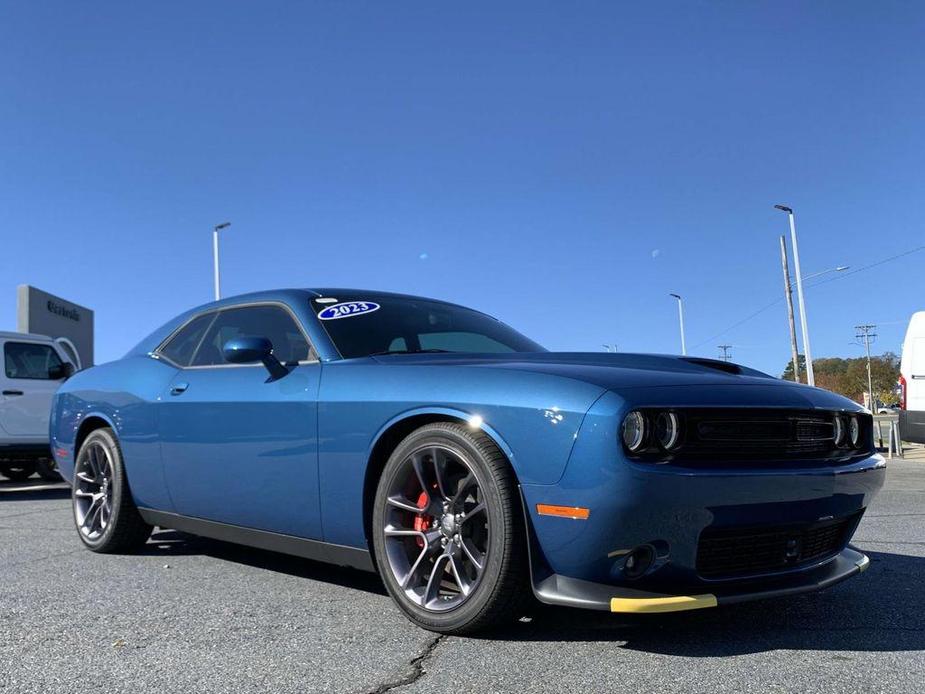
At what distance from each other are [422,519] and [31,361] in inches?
329

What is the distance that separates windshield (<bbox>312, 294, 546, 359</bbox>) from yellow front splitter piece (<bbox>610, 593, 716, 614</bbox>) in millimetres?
1640

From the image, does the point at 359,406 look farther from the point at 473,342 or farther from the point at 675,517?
the point at 675,517

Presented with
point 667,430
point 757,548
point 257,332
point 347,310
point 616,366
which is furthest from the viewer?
point 257,332

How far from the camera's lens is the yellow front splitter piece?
8.46ft

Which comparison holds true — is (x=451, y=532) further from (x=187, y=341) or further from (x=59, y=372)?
(x=59, y=372)

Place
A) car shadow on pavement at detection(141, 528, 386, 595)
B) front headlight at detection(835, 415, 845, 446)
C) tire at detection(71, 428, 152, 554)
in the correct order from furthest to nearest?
tire at detection(71, 428, 152, 554) < car shadow on pavement at detection(141, 528, 386, 595) < front headlight at detection(835, 415, 845, 446)

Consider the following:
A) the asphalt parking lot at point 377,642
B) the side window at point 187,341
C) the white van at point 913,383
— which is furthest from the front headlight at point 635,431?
the white van at point 913,383

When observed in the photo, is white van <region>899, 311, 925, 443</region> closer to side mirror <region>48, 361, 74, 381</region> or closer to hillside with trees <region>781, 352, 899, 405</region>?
side mirror <region>48, 361, 74, 381</region>

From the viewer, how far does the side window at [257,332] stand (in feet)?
13.1

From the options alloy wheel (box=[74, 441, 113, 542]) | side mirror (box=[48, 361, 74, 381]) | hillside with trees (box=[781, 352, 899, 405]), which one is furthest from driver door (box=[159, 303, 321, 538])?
hillside with trees (box=[781, 352, 899, 405])

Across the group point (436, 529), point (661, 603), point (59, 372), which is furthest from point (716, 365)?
point (59, 372)

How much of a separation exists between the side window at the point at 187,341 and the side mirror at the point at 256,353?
0.89 metres

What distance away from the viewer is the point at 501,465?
2822 mm

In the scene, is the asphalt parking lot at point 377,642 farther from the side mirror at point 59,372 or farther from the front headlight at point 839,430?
the side mirror at point 59,372
